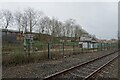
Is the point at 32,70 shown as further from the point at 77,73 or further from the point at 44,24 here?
the point at 44,24

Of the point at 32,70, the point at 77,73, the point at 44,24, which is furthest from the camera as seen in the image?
the point at 44,24

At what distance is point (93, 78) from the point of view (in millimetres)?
9211

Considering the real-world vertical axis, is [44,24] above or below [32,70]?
above

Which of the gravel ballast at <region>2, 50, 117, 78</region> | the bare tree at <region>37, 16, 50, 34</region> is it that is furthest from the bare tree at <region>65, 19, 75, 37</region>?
the gravel ballast at <region>2, 50, 117, 78</region>

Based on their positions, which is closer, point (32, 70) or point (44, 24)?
point (32, 70)

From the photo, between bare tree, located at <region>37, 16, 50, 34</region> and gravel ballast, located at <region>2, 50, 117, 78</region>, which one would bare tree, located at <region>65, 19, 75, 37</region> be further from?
gravel ballast, located at <region>2, 50, 117, 78</region>

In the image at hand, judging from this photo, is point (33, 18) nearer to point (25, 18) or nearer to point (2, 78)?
point (25, 18)

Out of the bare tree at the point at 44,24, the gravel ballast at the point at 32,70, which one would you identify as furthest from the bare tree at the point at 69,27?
the gravel ballast at the point at 32,70

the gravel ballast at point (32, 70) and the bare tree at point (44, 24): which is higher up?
the bare tree at point (44, 24)

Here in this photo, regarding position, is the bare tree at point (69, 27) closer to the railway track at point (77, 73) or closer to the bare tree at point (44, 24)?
the bare tree at point (44, 24)

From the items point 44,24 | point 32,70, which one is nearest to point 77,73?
point 32,70

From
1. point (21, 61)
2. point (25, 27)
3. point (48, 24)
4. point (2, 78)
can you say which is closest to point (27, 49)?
point (21, 61)

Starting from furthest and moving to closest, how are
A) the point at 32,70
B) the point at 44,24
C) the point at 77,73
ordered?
the point at 44,24 < the point at 32,70 < the point at 77,73

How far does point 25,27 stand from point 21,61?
49595mm
